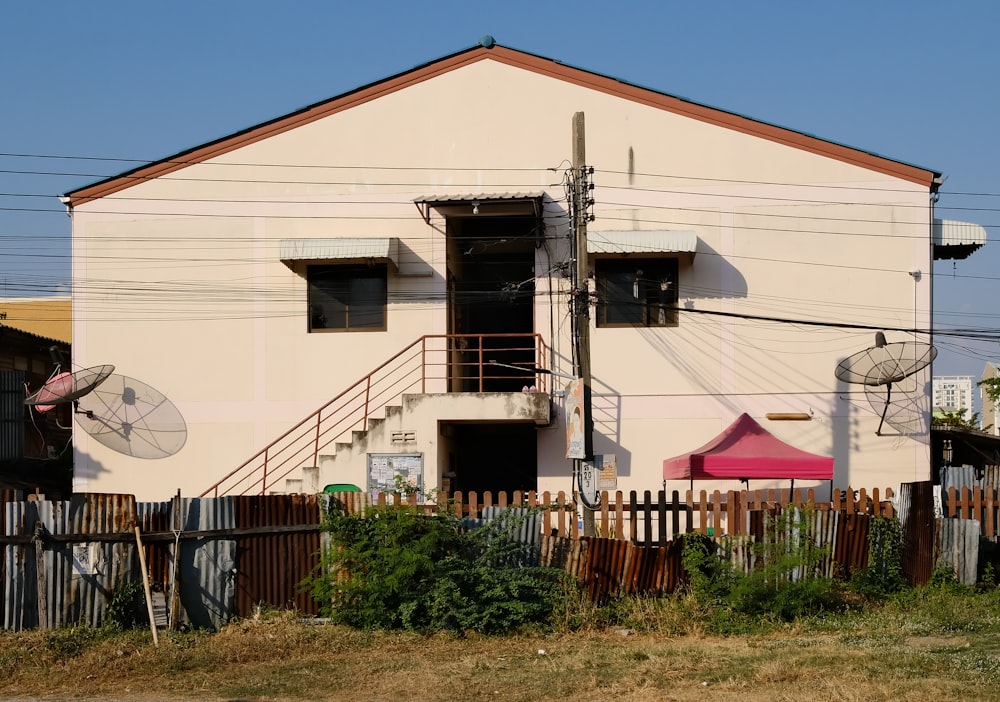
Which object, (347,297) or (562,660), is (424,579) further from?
(347,297)

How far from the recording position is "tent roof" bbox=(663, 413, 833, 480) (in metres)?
18.9

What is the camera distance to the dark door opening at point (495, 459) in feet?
78.5

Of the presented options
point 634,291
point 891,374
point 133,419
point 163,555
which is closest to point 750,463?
point 891,374

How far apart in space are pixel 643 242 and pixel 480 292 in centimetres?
382

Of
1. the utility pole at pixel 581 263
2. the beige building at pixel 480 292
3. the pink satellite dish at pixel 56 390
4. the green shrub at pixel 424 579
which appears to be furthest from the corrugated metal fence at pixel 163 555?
the pink satellite dish at pixel 56 390

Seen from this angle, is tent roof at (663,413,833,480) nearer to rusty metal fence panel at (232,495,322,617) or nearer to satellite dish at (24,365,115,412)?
rusty metal fence panel at (232,495,322,617)

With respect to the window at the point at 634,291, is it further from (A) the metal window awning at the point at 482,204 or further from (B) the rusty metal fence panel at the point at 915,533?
(B) the rusty metal fence panel at the point at 915,533

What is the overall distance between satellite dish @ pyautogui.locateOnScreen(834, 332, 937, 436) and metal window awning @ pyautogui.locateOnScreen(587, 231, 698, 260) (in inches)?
146

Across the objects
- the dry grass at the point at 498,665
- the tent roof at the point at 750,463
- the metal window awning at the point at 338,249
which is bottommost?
the dry grass at the point at 498,665

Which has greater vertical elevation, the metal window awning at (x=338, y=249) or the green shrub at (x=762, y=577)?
the metal window awning at (x=338, y=249)

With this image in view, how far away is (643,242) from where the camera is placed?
21484 millimetres

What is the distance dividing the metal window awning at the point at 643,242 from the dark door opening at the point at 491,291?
1.31 m

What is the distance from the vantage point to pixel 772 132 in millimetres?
21953

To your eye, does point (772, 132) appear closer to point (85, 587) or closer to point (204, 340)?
point (204, 340)
